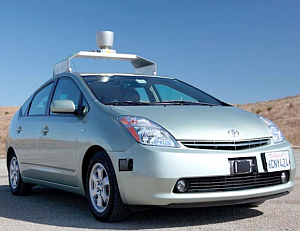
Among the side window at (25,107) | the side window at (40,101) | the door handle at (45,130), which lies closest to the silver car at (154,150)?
the door handle at (45,130)

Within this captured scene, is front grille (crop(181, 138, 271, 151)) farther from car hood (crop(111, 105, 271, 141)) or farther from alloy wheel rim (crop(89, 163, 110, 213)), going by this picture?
alloy wheel rim (crop(89, 163, 110, 213))

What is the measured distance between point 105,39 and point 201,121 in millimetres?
6452

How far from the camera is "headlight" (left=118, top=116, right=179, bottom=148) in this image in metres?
4.91

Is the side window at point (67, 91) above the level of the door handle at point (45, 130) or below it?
above

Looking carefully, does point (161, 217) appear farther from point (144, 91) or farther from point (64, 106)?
point (144, 91)

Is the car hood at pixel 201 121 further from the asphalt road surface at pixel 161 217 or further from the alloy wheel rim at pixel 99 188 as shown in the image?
the asphalt road surface at pixel 161 217

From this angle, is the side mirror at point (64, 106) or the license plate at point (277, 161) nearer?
the license plate at point (277, 161)

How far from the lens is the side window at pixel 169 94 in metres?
6.42

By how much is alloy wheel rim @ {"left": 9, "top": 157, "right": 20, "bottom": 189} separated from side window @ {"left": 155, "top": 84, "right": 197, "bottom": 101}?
233 centimetres

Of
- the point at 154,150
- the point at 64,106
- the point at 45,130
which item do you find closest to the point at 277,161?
the point at 154,150

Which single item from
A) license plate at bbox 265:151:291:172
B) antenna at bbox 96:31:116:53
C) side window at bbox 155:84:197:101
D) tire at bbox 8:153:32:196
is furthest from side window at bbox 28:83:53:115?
antenna at bbox 96:31:116:53

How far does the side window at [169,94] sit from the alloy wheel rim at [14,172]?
233cm

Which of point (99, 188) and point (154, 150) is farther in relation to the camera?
point (99, 188)

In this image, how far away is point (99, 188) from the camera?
5.39 metres
